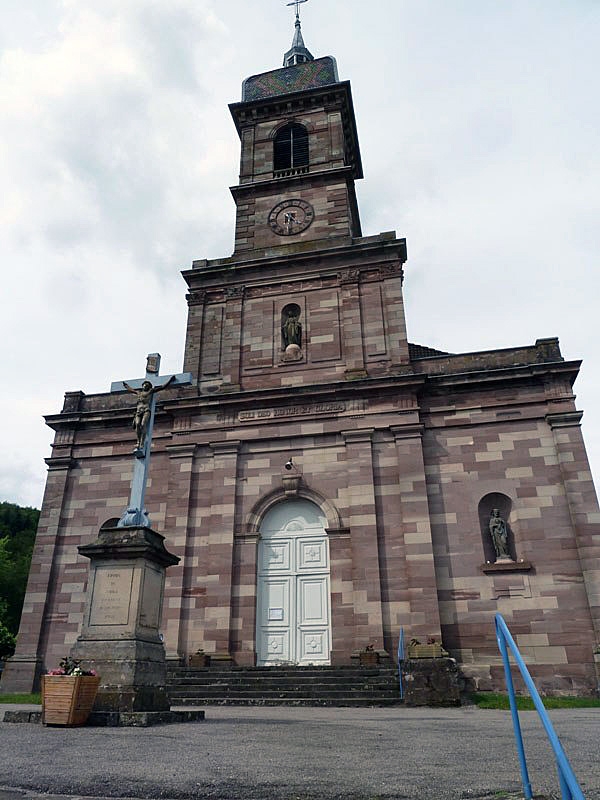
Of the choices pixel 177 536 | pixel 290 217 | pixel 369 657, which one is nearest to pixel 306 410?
pixel 177 536

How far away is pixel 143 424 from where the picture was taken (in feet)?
39.0

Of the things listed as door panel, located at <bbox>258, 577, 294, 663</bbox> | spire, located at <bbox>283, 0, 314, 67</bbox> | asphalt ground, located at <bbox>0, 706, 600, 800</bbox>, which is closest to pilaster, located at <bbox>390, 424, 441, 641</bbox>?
door panel, located at <bbox>258, 577, 294, 663</bbox>

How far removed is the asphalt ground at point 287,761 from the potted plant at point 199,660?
7812 mm

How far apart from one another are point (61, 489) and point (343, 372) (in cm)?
989

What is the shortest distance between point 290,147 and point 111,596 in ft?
69.5

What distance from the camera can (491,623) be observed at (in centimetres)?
1555

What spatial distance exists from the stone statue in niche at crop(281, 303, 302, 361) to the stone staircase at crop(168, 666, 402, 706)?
31.6ft

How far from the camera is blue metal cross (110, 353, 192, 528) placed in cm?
1045

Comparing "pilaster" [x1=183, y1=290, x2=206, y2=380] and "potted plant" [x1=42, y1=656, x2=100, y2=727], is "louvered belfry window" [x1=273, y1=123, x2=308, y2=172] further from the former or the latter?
"potted plant" [x1=42, y1=656, x2=100, y2=727]

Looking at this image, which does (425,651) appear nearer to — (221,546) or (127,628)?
(221,546)

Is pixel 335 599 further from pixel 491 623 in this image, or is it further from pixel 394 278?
pixel 394 278

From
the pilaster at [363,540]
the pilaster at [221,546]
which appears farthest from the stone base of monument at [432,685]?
the pilaster at [221,546]

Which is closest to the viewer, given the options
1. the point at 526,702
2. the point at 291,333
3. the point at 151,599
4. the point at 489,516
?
the point at 151,599

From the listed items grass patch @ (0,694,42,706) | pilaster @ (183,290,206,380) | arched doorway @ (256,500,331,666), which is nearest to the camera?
grass patch @ (0,694,42,706)
